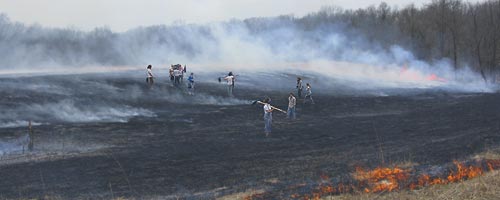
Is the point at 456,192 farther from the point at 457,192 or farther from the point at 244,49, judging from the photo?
the point at 244,49

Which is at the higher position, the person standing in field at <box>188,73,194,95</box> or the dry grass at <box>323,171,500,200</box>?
the person standing in field at <box>188,73,194,95</box>

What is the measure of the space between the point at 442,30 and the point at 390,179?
77.0 metres

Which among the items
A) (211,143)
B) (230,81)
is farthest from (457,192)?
(230,81)

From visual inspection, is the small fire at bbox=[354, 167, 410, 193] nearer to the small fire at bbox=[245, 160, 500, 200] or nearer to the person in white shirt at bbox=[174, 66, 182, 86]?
the small fire at bbox=[245, 160, 500, 200]

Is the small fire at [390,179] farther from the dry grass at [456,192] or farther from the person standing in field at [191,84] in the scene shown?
the person standing in field at [191,84]

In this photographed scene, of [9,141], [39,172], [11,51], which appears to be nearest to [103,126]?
[9,141]

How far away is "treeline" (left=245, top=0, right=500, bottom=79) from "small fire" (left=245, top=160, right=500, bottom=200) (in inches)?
2537

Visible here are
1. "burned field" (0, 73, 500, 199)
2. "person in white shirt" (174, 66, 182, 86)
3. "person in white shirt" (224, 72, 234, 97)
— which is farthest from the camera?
"person in white shirt" (174, 66, 182, 86)

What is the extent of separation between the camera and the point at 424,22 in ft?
299

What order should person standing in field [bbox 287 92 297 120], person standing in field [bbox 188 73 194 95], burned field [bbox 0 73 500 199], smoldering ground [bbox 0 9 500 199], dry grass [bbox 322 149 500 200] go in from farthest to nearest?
person standing in field [bbox 188 73 194 95]
person standing in field [bbox 287 92 297 120]
smoldering ground [bbox 0 9 500 199]
burned field [bbox 0 73 500 199]
dry grass [bbox 322 149 500 200]

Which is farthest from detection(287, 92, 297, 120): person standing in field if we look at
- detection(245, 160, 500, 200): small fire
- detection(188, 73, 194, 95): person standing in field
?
detection(245, 160, 500, 200): small fire

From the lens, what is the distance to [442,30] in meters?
86.6

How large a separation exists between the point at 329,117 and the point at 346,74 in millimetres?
42055

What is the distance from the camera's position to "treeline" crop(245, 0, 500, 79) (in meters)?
83.8
